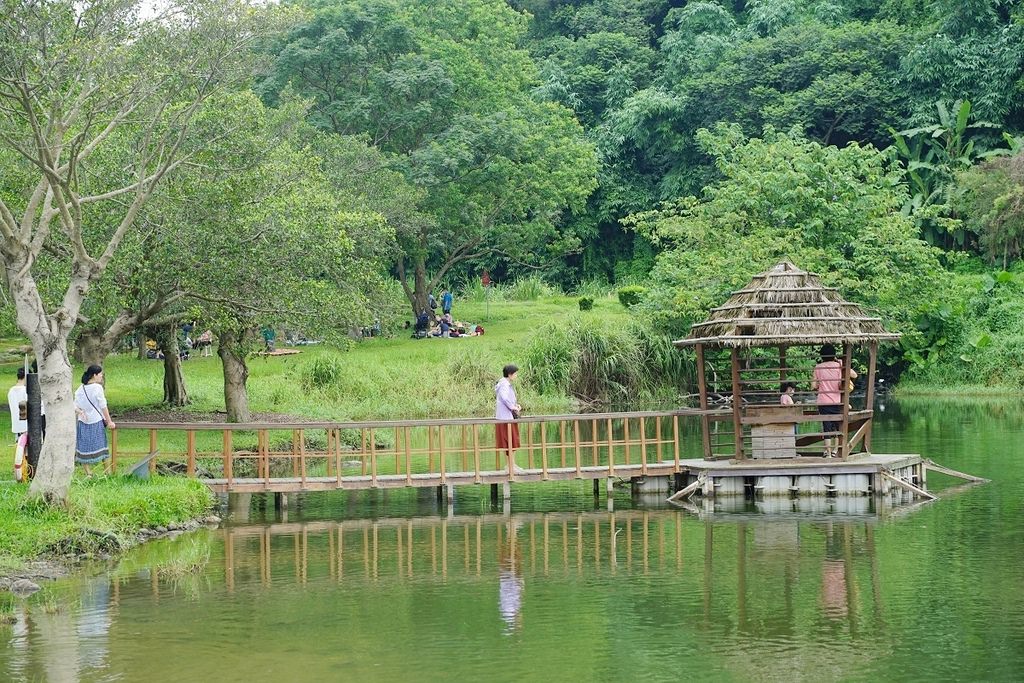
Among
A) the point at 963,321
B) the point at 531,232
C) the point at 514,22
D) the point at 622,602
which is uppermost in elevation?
the point at 514,22

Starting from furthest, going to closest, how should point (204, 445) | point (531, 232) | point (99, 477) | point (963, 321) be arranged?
point (531, 232) < point (963, 321) < point (204, 445) < point (99, 477)

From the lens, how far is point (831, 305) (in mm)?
23406

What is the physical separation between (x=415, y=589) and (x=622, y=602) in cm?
254

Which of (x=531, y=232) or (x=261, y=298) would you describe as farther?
(x=531, y=232)

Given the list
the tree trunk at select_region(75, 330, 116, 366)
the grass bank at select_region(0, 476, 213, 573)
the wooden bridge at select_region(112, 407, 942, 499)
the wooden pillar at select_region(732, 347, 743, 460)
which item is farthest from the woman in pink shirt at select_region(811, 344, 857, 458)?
the tree trunk at select_region(75, 330, 116, 366)

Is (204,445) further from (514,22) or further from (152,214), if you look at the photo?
(514,22)

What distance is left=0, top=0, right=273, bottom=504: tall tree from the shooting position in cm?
1748

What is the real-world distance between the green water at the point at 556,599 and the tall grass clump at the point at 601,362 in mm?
16992

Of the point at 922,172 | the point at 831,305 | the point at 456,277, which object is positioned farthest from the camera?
the point at 456,277

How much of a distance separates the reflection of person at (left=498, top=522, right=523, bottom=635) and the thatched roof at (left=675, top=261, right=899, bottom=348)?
5968 millimetres

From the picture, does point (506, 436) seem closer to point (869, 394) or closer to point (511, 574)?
point (511, 574)

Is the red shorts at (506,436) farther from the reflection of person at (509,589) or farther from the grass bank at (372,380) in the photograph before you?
the grass bank at (372,380)

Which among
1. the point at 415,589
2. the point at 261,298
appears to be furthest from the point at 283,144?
the point at 415,589

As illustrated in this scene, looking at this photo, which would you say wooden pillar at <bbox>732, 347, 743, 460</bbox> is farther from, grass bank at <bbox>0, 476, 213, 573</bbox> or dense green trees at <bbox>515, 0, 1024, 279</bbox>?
dense green trees at <bbox>515, 0, 1024, 279</bbox>
